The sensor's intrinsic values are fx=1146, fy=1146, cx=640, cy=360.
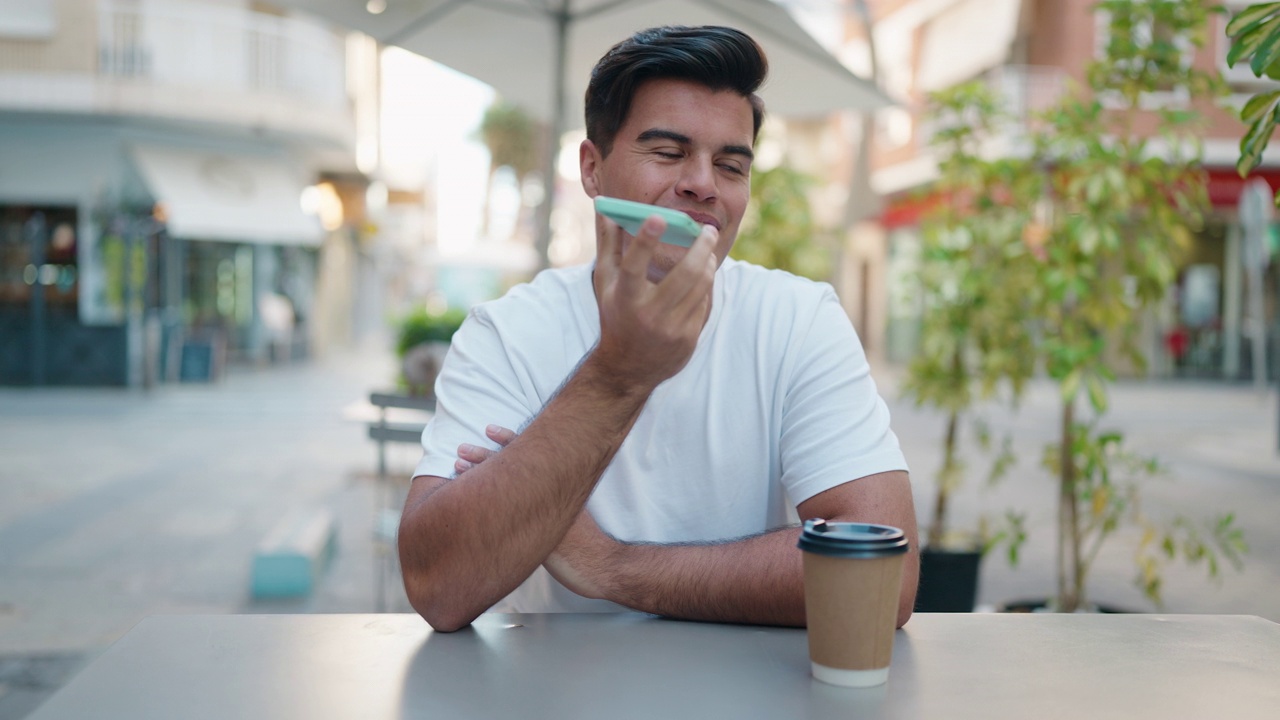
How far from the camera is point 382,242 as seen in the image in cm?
3900

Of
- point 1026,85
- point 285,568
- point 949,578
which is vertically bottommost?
point 285,568

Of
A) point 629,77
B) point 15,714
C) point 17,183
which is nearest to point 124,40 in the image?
point 17,183

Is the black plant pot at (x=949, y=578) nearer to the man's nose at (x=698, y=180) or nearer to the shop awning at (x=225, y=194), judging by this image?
the man's nose at (x=698, y=180)

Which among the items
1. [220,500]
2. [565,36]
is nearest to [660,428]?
[565,36]

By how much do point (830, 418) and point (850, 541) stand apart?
0.66 meters

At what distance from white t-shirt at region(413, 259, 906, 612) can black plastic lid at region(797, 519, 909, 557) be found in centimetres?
50

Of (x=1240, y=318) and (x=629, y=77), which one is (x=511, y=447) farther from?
(x=1240, y=318)

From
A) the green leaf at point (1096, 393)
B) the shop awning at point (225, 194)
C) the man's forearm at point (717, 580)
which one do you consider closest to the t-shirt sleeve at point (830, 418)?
the man's forearm at point (717, 580)

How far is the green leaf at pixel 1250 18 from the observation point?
154cm

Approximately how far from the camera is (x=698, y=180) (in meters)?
1.80

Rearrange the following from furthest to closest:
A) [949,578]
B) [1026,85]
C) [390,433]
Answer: [1026,85] → [390,433] → [949,578]

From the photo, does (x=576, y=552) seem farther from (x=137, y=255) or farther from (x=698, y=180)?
(x=137, y=255)

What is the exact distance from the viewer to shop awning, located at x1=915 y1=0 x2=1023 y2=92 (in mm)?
19906

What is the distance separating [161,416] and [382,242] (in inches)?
1077
